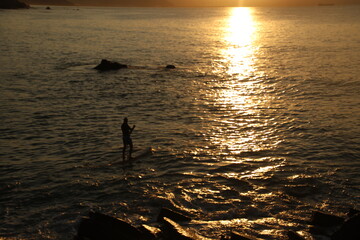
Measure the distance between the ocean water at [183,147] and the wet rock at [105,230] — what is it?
1797 mm

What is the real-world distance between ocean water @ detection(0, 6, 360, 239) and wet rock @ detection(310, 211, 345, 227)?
0.64 metres

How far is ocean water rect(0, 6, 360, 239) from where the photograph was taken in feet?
50.3

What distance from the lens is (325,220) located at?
536 inches

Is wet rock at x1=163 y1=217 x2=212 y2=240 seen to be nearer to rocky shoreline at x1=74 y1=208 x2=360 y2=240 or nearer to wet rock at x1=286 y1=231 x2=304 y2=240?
rocky shoreline at x1=74 y1=208 x2=360 y2=240

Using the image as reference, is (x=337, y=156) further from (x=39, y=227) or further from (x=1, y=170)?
(x=1, y=170)

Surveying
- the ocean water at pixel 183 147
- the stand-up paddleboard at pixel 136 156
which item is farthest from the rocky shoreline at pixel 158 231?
the stand-up paddleboard at pixel 136 156

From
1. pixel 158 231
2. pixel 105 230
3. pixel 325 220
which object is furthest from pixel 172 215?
pixel 325 220

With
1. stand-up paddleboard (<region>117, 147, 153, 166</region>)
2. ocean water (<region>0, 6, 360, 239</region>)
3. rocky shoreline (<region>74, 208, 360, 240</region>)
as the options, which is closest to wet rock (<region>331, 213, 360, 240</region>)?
rocky shoreline (<region>74, 208, 360, 240</region>)

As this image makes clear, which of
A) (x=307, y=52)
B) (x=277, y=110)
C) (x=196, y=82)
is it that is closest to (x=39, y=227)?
(x=277, y=110)

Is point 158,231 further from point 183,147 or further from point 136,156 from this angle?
point 183,147

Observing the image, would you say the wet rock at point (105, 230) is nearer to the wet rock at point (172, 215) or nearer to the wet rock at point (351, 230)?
the wet rock at point (172, 215)

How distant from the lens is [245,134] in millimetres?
24844

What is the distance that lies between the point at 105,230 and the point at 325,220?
8.31m

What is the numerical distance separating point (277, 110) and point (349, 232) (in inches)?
790
